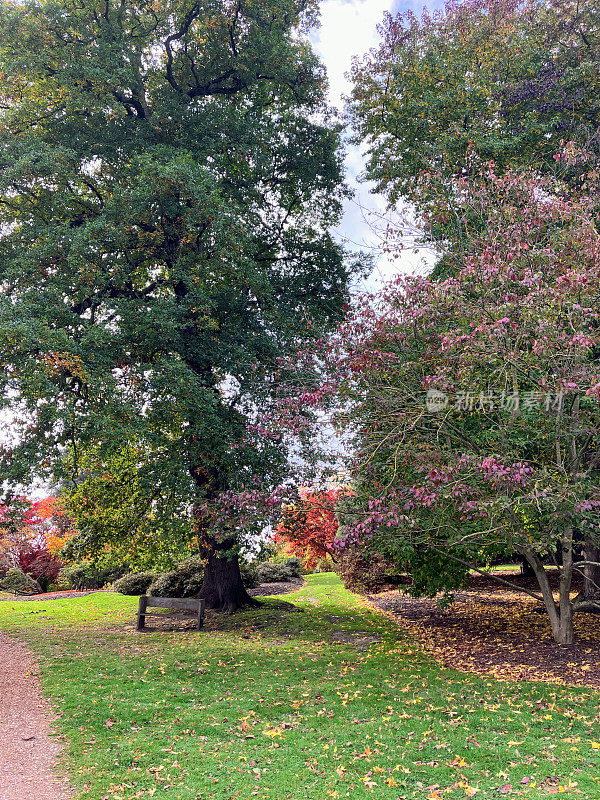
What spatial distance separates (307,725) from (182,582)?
11.0 m

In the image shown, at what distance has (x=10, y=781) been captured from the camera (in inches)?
198

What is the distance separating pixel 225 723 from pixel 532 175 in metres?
9.50

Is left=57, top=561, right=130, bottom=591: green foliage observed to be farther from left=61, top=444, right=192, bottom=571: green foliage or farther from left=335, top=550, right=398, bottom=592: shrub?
left=61, top=444, right=192, bottom=571: green foliage

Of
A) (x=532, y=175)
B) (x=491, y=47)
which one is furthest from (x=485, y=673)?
(x=491, y=47)

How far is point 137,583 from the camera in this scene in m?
19.3

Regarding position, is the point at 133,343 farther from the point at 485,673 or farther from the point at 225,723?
the point at 485,673

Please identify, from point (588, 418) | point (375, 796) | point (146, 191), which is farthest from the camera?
point (146, 191)

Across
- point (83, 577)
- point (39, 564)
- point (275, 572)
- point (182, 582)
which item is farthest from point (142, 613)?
point (39, 564)

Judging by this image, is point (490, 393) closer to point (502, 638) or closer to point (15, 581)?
point (502, 638)

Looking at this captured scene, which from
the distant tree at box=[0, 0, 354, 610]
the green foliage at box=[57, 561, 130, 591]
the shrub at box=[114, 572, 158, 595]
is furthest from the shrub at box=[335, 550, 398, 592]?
the green foliage at box=[57, 561, 130, 591]

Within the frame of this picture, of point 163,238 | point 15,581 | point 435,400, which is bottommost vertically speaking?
point 15,581

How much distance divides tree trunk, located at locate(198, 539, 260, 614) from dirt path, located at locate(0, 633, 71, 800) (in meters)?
5.29

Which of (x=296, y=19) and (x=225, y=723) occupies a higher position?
(x=296, y=19)

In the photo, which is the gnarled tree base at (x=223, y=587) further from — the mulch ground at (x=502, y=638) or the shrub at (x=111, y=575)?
the shrub at (x=111, y=575)
